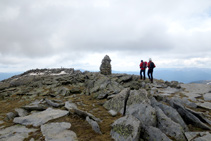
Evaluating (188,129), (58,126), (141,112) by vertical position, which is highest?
Result: (141,112)

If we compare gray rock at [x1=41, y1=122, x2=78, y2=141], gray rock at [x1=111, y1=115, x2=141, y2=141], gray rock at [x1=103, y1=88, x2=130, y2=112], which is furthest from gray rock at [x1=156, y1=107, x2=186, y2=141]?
gray rock at [x1=41, y1=122, x2=78, y2=141]

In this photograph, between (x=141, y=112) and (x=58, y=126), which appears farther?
(x=141, y=112)

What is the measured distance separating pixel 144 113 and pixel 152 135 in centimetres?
181

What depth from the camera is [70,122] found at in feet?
25.3

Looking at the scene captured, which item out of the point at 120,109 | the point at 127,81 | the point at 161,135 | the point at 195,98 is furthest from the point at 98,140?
the point at 127,81

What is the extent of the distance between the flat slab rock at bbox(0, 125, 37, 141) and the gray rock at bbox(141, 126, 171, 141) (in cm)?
646

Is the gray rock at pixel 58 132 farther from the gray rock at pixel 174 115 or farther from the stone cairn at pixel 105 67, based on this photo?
the stone cairn at pixel 105 67

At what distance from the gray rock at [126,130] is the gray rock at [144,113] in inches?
49.3

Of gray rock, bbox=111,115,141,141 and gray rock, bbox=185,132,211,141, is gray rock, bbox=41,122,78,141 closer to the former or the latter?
gray rock, bbox=111,115,141,141

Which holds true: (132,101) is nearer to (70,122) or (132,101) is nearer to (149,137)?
(149,137)

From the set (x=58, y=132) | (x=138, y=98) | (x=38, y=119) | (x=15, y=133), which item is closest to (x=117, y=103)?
(x=138, y=98)

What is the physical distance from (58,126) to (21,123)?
9.98 ft

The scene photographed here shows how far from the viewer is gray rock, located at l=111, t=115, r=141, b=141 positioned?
227 inches

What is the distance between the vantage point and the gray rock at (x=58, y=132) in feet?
19.5
